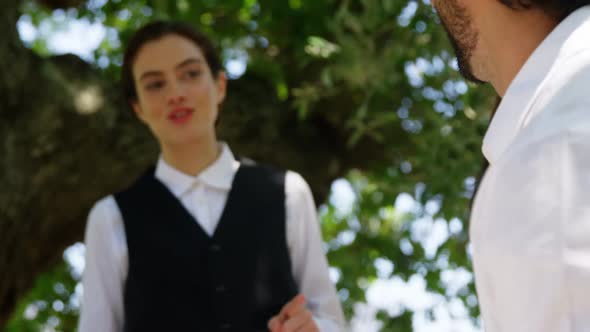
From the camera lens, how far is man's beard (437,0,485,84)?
1161 millimetres

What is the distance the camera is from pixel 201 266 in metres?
2.18

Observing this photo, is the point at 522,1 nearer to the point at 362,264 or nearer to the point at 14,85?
the point at 14,85

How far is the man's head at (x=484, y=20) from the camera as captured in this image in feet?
3.50

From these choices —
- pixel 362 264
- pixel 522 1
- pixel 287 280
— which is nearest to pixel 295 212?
pixel 287 280

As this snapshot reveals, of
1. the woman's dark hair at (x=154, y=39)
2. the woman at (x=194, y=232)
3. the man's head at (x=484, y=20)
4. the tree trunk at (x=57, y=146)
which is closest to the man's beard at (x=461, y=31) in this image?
the man's head at (x=484, y=20)

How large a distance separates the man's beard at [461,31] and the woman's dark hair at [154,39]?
1.24 meters

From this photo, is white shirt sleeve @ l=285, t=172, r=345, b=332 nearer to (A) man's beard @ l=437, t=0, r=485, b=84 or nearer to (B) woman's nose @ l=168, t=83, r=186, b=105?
(B) woman's nose @ l=168, t=83, r=186, b=105

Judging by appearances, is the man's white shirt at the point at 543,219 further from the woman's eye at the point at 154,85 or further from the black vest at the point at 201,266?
the woman's eye at the point at 154,85

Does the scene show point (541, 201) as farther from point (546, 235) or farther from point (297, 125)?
point (297, 125)

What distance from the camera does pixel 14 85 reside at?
3328 mm

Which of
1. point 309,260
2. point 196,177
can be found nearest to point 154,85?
point 196,177

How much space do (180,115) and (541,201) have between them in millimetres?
1528

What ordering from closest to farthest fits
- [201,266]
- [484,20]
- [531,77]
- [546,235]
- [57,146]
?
[546,235], [531,77], [484,20], [201,266], [57,146]

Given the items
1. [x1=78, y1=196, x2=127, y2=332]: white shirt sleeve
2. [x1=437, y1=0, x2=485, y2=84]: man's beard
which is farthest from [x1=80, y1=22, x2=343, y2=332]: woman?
[x1=437, y1=0, x2=485, y2=84]: man's beard
